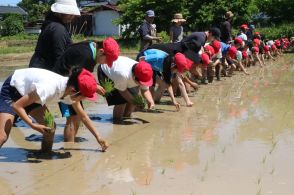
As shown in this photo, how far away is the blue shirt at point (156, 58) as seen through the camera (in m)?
7.73

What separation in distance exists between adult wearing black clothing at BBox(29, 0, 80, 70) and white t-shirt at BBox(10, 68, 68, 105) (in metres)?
A: 0.90

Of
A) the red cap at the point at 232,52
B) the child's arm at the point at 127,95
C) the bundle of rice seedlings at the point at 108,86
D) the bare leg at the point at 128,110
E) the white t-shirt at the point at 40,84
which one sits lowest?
the red cap at the point at 232,52

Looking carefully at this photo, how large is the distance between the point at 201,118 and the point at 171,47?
1.49 m

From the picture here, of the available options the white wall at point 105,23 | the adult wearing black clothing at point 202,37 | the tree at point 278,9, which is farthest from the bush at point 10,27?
the adult wearing black clothing at point 202,37

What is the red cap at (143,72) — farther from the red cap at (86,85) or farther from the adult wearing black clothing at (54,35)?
the red cap at (86,85)

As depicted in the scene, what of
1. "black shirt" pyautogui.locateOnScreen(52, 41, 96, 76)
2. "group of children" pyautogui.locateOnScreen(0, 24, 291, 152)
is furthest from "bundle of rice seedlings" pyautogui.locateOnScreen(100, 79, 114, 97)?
"black shirt" pyautogui.locateOnScreen(52, 41, 96, 76)

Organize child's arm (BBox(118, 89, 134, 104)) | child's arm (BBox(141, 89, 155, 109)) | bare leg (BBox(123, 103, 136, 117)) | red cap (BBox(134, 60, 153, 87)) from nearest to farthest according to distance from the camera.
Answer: red cap (BBox(134, 60, 153, 87)) → child's arm (BBox(141, 89, 155, 109)) → child's arm (BBox(118, 89, 134, 104)) → bare leg (BBox(123, 103, 136, 117))

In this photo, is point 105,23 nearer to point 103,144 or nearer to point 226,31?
point 226,31

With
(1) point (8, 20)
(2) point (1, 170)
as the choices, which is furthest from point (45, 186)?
(1) point (8, 20)

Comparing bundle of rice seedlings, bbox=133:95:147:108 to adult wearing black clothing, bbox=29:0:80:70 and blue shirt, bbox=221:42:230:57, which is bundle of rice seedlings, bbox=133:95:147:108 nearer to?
adult wearing black clothing, bbox=29:0:80:70

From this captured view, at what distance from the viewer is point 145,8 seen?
29.5 m

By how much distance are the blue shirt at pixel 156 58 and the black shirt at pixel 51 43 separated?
2.13m

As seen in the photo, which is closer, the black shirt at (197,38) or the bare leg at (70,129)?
the bare leg at (70,129)

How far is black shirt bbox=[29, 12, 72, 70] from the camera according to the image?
575 centimetres
